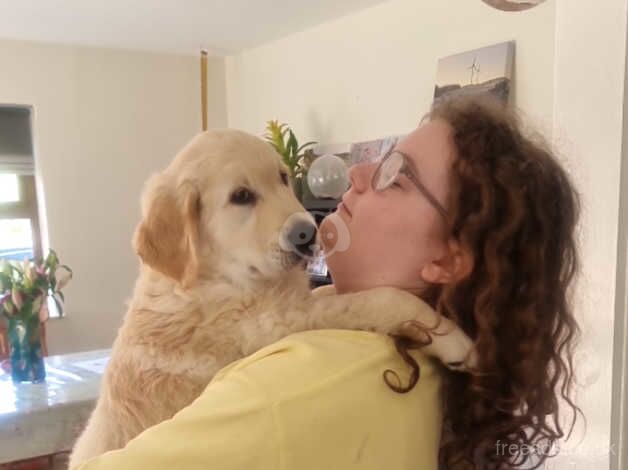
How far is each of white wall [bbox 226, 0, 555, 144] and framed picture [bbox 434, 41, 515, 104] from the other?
0.04m

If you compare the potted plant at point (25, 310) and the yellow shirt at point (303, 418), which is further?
the potted plant at point (25, 310)

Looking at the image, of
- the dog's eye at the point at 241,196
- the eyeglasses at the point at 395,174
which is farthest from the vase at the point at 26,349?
the eyeglasses at the point at 395,174

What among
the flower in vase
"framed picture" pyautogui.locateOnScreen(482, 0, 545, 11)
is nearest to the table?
the flower in vase

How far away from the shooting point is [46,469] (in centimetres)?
242

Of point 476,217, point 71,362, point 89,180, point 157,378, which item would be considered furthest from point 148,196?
point 89,180

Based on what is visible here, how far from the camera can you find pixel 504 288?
2.86 feet

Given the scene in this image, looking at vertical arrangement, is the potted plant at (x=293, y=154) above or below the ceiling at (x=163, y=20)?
below

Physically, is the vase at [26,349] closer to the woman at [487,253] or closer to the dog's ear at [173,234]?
the dog's ear at [173,234]

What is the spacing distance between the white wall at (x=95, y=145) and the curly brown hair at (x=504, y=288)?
3.64 meters

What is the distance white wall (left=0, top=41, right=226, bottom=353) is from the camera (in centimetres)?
400

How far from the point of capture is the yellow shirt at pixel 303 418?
0.62 meters

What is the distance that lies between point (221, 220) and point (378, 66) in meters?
2.42

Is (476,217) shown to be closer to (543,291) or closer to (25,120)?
(543,291)

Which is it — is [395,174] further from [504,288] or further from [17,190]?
[17,190]
